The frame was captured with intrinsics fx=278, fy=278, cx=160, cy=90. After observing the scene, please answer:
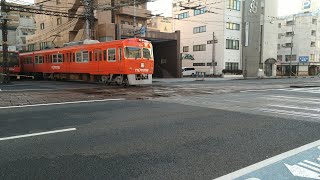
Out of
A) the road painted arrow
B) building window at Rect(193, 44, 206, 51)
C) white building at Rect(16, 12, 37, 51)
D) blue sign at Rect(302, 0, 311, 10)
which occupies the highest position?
blue sign at Rect(302, 0, 311, 10)

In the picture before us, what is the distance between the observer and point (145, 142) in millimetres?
5469

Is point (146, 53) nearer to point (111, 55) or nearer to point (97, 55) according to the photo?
point (111, 55)

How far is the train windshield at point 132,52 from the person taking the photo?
64.5 ft

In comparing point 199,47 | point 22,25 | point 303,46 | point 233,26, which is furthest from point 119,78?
point 303,46

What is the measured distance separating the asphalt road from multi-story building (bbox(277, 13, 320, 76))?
65.4 meters

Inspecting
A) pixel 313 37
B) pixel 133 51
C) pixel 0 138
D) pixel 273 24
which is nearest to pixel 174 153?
pixel 0 138

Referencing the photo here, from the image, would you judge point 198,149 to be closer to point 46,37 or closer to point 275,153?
point 275,153

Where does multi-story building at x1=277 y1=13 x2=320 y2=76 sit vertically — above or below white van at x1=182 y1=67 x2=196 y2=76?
above

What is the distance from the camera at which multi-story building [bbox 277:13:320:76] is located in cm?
6731

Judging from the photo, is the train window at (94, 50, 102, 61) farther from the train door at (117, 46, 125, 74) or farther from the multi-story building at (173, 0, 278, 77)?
the multi-story building at (173, 0, 278, 77)

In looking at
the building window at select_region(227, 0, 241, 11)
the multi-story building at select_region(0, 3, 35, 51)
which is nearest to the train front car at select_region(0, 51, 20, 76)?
the multi-story building at select_region(0, 3, 35, 51)

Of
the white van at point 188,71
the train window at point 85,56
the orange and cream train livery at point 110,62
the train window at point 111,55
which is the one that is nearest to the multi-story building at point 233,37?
the white van at point 188,71

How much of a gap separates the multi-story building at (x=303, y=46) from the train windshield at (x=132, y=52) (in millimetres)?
55353

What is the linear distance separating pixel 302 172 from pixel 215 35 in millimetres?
48189
